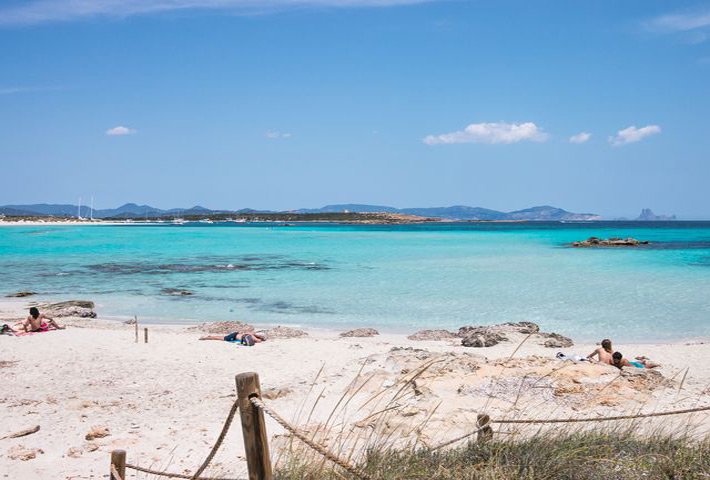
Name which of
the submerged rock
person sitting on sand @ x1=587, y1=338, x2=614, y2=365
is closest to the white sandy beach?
person sitting on sand @ x1=587, y1=338, x2=614, y2=365

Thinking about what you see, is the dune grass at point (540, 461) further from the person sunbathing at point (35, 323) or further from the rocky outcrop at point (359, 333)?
the person sunbathing at point (35, 323)

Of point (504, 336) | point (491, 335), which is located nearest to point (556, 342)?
point (504, 336)

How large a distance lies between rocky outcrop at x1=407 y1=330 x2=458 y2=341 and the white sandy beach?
92 cm

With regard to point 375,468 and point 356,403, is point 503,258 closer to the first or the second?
point 356,403

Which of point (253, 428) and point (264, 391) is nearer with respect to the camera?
point (253, 428)

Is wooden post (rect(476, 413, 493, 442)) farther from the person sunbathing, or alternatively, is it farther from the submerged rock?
the person sunbathing

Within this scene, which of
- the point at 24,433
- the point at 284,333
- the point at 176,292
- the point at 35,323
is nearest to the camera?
the point at 24,433

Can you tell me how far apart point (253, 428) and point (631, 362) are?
1000 cm

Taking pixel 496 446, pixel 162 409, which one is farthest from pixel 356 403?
pixel 496 446

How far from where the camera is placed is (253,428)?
3275mm

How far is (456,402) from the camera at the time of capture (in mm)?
8180

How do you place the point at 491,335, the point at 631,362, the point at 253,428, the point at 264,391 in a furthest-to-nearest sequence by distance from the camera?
the point at 491,335, the point at 631,362, the point at 264,391, the point at 253,428

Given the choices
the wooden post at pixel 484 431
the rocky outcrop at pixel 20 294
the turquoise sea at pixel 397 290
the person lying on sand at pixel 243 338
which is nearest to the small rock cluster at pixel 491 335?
the turquoise sea at pixel 397 290

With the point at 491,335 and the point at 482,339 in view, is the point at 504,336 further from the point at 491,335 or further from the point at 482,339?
the point at 482,339
